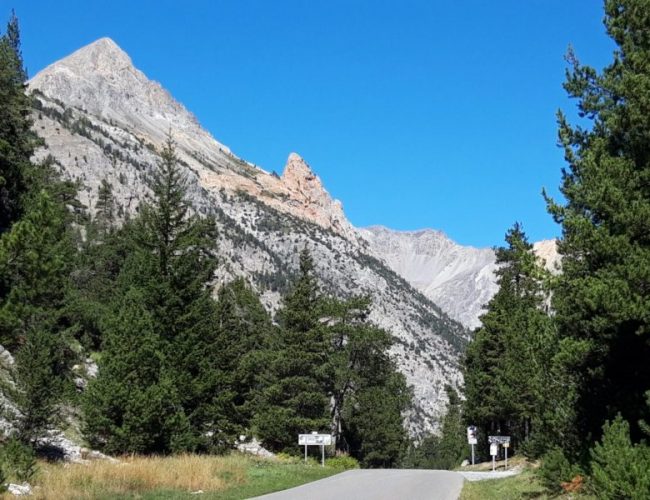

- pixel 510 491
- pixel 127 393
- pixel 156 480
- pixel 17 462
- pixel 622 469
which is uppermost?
pixel 127 393

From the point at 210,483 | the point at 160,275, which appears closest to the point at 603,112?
the point at 210,483

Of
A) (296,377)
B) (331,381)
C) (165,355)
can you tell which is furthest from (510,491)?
(331,381)

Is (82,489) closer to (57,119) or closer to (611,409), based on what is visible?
(611,409)

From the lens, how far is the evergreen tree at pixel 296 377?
43.8 metres

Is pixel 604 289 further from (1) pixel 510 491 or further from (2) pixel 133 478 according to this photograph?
(2) pixel 133 478

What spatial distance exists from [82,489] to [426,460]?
89.5 metres

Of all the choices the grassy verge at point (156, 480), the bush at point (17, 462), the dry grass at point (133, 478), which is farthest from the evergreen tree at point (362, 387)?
the bush at point (17, 462)

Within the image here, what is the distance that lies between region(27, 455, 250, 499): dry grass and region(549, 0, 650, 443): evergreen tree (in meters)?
10.3

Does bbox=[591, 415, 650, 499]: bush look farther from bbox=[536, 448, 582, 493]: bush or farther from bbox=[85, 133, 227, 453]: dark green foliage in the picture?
bbox=[85, 133, 227, 453]: dark green foliage

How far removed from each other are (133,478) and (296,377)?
27.0 metres

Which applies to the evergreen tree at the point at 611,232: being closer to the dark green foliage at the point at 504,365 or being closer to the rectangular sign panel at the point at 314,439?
the dark green foliage at the point at 504,365

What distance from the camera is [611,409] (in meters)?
13.4

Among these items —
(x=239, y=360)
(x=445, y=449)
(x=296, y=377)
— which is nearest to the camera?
(x=239, y=360)

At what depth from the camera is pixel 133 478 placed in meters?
18.1
